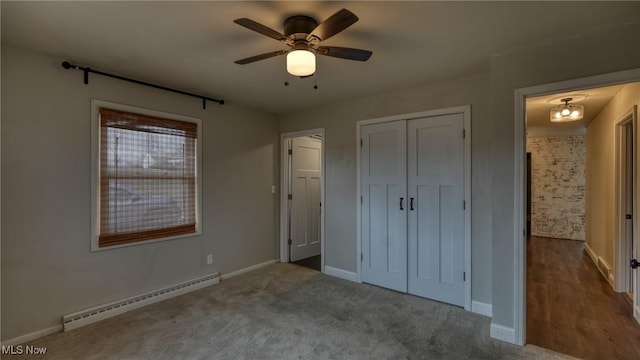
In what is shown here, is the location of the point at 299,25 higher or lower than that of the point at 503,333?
higher

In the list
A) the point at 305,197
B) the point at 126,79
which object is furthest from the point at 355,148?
the point at 126,79

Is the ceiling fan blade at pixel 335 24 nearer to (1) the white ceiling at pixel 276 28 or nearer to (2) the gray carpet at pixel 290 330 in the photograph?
(1) the white ceiling at pixel 276 28

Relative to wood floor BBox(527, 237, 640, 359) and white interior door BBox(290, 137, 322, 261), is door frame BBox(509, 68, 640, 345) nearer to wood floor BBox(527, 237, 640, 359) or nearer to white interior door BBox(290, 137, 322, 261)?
wood floor BBox(527, 237, 640, 359)

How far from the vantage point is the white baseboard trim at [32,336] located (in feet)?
7.83

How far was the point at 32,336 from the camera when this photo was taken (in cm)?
248

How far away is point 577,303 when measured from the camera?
3.23 meters

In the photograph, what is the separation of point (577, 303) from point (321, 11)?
12.7ft

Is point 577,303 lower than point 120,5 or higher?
lower

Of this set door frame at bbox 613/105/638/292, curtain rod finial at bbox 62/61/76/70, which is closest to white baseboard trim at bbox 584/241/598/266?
door frame at bbox 613/105/638/292

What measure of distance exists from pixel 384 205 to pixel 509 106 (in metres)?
1.70

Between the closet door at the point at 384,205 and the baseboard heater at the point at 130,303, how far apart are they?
202 centimetres

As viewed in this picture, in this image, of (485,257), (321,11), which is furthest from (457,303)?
(321,11)

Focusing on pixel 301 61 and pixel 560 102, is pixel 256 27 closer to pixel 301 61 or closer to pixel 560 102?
pixel 301 61

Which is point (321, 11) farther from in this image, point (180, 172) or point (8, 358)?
point (8, 358)
